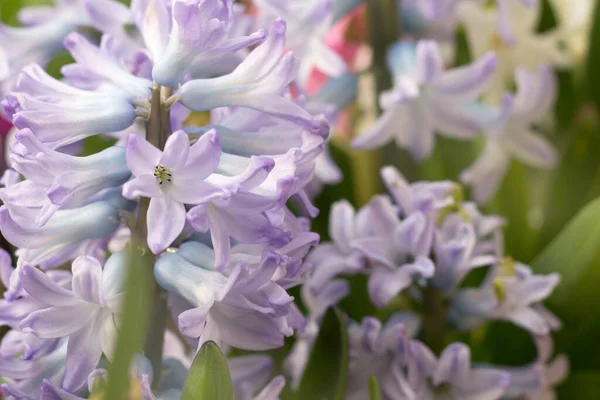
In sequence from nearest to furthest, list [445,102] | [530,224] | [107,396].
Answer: [107,396] < [445,102] < [530,224]

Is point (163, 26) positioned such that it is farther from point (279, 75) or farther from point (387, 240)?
point (387, 240)

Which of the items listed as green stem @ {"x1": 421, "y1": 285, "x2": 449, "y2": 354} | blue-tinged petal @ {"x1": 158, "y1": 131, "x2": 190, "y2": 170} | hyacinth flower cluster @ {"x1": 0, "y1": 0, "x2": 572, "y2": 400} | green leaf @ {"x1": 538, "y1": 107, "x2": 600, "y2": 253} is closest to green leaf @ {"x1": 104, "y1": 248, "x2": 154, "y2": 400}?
hyacinth flower cluster @ {"x1": 0, "y1": 0, "x2": 572, "y2": 400}

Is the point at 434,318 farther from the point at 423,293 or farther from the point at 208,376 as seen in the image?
the point at 208,376

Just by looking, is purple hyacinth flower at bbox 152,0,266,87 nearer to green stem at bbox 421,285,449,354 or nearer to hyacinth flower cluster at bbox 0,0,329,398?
hyacinth flower cluster at bbox 0,0,329,398

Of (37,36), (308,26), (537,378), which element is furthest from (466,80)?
(37,36)

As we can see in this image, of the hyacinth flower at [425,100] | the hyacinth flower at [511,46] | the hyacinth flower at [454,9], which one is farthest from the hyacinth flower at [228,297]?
the hyacinth flower at [511,46]

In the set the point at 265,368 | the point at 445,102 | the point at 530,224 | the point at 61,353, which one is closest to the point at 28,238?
the point at 61,353

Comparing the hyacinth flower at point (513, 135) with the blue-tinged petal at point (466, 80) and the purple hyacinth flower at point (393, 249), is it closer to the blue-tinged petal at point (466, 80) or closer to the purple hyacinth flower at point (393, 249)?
the blue-tinged petal at point (466, 80)
